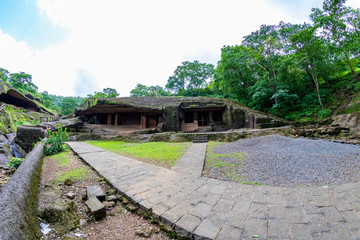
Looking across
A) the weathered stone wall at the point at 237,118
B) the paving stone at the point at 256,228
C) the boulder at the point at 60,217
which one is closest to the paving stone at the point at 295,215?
the paving stone at the point at 256,228

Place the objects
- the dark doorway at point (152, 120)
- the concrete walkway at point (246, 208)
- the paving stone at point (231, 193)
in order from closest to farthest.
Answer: the concrete walkway at point (246, 208), the paving stone at point (231, 193), the dark doorway at point (152, 120)

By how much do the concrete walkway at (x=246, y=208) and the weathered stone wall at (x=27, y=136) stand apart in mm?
9167

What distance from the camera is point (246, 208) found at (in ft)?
6.47

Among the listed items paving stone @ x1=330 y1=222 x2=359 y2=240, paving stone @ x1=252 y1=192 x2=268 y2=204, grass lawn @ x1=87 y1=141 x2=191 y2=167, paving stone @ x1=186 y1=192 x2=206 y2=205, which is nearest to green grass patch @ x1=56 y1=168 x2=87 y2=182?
grass lawn @ x1=87 y1=141 x2=191 y2=167

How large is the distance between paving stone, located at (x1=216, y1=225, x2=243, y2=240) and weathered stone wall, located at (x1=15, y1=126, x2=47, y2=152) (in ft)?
36.2

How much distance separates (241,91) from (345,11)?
32.6 feet

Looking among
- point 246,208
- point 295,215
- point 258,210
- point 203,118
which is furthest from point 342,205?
point 203,118

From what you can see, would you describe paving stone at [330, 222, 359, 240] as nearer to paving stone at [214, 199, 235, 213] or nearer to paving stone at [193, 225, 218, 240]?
paving stone at [214, 199, 235, 213]

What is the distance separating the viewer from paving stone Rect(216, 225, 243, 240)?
1.47 metres

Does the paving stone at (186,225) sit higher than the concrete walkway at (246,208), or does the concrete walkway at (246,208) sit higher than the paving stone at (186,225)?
the concrete walkway at (246,208)

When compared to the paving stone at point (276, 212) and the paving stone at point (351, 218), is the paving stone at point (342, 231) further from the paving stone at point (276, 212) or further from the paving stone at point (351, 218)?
the paving stone at point (276, 212)

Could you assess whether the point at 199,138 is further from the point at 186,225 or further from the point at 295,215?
the point at 186,225

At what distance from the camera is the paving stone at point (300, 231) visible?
1461mm

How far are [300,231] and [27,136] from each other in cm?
1270
